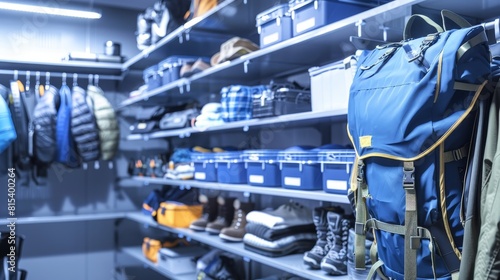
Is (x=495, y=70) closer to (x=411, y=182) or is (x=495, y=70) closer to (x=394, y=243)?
(x=411, y=182)

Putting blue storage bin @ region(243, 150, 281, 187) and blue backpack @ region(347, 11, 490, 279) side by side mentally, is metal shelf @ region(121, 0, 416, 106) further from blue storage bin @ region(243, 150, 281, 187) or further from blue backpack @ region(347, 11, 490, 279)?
blue storage bin @ region(243, 150, 281, 187)

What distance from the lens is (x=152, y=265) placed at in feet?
13.8

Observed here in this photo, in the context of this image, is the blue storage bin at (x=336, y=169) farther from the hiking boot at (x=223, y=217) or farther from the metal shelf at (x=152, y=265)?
the metal shelf at (x=152, y=265)

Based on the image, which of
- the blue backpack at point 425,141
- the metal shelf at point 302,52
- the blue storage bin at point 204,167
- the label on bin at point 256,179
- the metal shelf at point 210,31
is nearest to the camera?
the blue backpack at point 425,141

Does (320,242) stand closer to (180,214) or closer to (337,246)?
(337,246)

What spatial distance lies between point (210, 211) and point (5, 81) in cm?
234

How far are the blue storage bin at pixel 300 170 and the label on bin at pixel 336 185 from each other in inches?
5.8

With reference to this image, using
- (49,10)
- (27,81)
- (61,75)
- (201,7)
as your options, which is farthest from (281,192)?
A: (49,10)

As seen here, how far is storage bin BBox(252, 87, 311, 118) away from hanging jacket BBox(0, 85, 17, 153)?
7.20 ft

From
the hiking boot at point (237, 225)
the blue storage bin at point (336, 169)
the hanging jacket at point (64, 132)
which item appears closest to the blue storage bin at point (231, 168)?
the hiking boot at point (237, 225)

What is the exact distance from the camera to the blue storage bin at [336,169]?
83.7 inches

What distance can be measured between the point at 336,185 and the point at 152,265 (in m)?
2.55

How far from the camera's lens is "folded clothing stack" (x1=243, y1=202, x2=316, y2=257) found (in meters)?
2.63

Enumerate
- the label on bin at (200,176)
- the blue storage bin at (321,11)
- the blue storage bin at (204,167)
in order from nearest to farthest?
1. the blue storage bin at (321,11)
2. the blue storage bin at (204,167)
3. the label on bin at (200,176)
